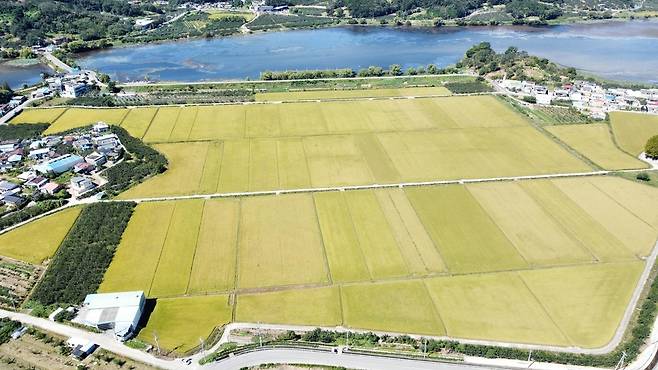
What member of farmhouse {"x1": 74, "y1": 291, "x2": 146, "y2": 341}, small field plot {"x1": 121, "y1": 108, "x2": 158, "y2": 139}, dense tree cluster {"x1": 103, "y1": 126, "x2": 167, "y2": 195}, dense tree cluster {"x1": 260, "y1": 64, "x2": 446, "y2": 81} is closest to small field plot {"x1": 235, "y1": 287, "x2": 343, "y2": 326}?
farmhouse {"x1": 74, "y1": 291, "x2": 146, "y2": 341}

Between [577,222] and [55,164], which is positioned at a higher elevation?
[55,164]

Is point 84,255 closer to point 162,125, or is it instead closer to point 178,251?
point 178,251

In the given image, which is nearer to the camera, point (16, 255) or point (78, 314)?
point (78, 314)

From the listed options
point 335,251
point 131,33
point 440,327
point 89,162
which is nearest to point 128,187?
point 89,162

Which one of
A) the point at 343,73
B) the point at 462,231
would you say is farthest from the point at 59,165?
the point at 343,73

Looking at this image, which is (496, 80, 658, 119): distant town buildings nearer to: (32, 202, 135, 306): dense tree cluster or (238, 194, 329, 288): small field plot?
(238, 194, 329, 288): small field plot

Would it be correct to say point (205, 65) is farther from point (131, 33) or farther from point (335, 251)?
point (335, 251)
